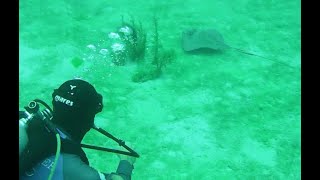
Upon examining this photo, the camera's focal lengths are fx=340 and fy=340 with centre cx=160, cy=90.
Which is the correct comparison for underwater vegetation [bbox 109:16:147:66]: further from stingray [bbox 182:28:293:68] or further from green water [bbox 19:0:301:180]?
stingray [bbox 182:28:293:68]

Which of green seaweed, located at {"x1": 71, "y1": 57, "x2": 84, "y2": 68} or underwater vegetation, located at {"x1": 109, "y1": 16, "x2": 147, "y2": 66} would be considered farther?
underwater vegetation, located at {"x1": 109, "y1": 16, "x2": 147, "y2": 66}

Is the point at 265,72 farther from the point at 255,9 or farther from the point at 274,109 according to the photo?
the point at 255,9

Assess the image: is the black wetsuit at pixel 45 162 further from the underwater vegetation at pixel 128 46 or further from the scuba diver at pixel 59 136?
the underwater vegetation at pixel 128 46

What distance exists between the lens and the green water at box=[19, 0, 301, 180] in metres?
5.35

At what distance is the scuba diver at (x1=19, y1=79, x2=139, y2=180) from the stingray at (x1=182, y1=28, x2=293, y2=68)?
17.5 feet

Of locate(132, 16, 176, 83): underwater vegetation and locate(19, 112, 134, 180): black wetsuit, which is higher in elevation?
locate(19, 112, 134, 180): black wetsuit

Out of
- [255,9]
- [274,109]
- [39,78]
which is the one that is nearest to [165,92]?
[274,109]

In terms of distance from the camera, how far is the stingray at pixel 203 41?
309 inches

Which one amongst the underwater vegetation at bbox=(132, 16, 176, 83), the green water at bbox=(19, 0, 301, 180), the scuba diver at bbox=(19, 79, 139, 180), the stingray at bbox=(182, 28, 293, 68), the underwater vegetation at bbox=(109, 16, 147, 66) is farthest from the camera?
the stingray at bbox=(182, 28, 293, 68)

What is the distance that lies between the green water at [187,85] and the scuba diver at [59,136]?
8.34 feet

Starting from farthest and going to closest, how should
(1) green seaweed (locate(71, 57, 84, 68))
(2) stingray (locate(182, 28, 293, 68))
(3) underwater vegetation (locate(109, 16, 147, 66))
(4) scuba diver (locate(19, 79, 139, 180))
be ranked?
(2) stingray (locate(182, 28, 293, 68))
(3) underwater vegetation (locate(109, 16, 147, 66))
(1) green seaweed (locate(71, 57, 84, 68))
(4) scuba diver (locate(19, 79, 139, 180))

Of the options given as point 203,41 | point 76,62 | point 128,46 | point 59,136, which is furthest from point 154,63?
point 59,136

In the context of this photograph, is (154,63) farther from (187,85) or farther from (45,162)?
(45,162)

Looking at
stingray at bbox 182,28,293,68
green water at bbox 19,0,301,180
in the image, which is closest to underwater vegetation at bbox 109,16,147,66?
green water at bbox 19,0,301,180
